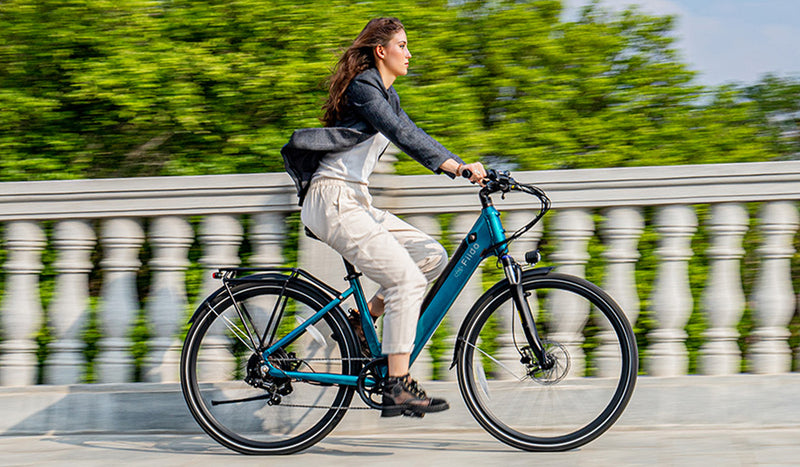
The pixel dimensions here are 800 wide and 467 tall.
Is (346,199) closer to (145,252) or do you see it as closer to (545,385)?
(545,385)

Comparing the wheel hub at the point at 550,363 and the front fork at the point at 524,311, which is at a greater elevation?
the front fork at the point at 524,311

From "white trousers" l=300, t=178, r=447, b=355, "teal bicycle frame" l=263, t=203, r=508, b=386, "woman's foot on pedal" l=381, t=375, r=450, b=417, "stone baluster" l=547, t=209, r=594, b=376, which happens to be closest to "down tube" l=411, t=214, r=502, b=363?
"teal bicycle frame" l=263, t=203, r=508, b=386

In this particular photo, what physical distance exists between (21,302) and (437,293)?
7.94 feet

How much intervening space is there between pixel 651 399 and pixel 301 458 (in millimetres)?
1903

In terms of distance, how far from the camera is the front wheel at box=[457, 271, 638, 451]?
14.3 ft

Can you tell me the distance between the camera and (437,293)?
4.48 meters

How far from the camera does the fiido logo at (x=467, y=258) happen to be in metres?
4.41

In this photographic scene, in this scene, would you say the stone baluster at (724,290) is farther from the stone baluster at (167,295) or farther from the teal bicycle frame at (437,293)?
the stone baluster at (167,295)

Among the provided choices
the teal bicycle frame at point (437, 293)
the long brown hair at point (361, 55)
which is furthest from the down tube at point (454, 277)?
the long brown hair at point (361, 55)

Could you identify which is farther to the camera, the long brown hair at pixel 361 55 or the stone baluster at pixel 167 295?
the stone baluster at pixel 167 295

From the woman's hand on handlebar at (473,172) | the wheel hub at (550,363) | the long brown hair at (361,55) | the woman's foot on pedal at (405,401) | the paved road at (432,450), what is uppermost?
the long brown hair at (361,55)

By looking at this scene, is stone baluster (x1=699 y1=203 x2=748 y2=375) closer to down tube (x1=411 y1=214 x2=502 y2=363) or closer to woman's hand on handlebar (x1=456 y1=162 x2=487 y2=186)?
down tube (x1=411 y1=214 x2=502 y2=363)

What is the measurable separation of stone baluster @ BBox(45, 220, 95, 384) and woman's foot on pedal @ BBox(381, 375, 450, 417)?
75.5 inches

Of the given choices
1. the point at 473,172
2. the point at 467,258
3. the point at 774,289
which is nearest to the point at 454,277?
the point at 467,258
